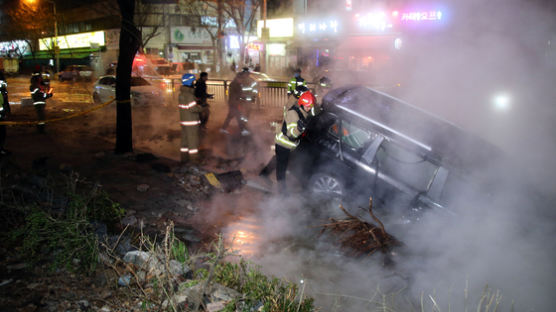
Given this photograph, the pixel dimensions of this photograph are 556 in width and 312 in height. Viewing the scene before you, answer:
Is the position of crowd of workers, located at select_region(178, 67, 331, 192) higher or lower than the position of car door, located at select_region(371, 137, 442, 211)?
higher

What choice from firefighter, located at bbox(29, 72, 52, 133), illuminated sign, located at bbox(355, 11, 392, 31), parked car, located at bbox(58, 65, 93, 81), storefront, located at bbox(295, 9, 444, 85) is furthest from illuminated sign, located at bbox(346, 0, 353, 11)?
parked car, located at bbox(58, 65, 93, 81)

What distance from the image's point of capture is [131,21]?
634 cm

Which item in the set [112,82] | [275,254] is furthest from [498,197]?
[112,82]

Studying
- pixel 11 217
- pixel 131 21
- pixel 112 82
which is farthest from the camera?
pixel 112 82

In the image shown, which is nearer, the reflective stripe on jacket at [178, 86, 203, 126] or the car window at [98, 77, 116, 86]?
the reflective stripe on jacket at [178, 86, 203, 126]

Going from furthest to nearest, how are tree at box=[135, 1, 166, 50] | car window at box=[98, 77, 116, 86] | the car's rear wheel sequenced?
tree at box=[135, 1, 166, 50] < car window at box=[98, 77, 116, 86] < the car's rear wheel

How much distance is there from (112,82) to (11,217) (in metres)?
10.6

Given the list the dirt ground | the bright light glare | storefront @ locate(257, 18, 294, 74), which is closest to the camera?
the dirt ground

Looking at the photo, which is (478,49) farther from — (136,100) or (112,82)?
(112,82)

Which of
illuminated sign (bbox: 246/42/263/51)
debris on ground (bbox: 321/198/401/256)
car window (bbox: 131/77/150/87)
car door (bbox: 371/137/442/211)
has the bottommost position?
debris on ground (bbox: 321/198/401/256)

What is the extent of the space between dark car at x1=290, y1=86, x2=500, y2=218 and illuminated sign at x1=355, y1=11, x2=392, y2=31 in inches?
386

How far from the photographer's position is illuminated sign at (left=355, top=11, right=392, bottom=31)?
13.8 meters

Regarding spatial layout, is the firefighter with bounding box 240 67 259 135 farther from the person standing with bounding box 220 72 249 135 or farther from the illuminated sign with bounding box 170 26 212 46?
the illuminated sign with bounding box 170 26 212 46

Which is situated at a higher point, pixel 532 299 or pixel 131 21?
pixel 131 21
